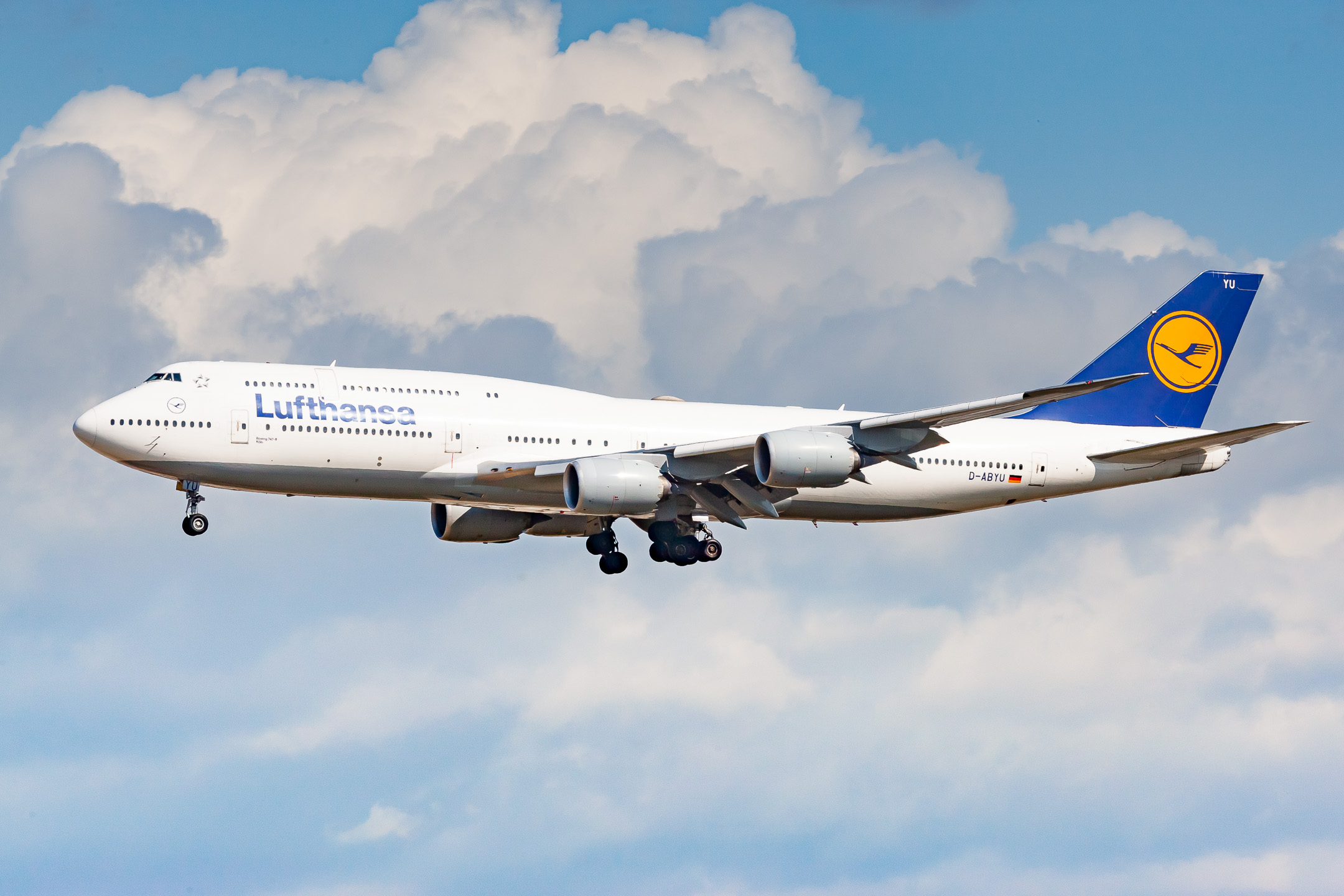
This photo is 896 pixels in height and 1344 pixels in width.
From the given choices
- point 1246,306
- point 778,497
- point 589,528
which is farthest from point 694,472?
point 1246,306

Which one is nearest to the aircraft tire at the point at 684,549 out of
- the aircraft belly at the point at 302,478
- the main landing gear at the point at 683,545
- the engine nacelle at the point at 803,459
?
the main landing gear at the point at 683,545

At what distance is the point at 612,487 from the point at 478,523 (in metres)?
9.88

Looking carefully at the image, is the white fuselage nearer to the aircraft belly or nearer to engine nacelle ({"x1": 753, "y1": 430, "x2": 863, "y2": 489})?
the aircraft belly

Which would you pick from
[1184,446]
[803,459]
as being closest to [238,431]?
[803,459]

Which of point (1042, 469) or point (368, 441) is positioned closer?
point (368, 441)

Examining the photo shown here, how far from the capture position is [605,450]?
5462 cm

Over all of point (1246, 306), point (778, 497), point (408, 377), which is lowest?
point (778, 497)

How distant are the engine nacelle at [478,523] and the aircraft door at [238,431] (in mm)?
9771

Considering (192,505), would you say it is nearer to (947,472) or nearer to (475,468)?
(475,468)

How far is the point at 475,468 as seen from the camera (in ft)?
172

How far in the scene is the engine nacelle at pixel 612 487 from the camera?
167 feet

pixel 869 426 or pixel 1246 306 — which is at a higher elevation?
pixel 1246 306

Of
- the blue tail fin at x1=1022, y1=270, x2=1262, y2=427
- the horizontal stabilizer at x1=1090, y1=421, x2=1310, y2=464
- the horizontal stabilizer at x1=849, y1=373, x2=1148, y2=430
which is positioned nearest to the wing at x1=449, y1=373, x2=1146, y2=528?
the horizontal stabilizer at x1=849, y1=373, x2=1148, y2=430

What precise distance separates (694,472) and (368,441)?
34.1 feet
